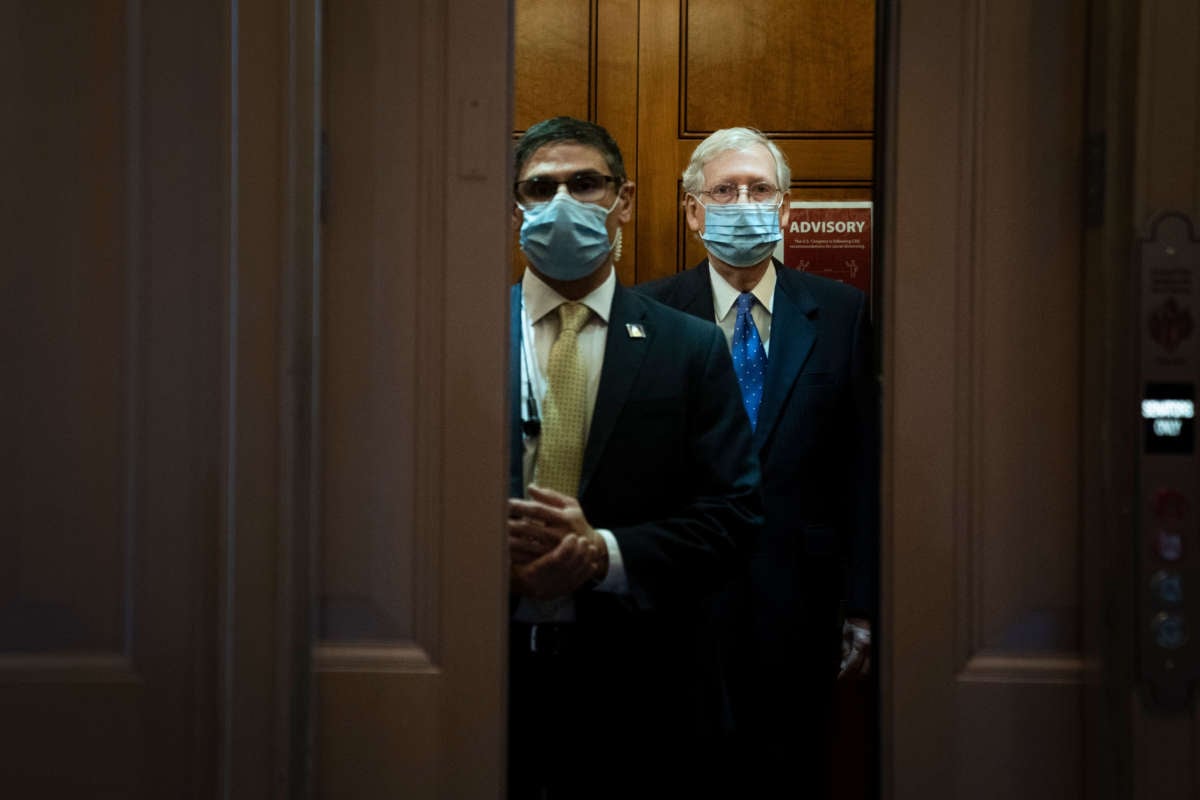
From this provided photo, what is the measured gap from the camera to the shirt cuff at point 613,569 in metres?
Result: 2.15

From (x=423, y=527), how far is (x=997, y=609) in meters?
0.77

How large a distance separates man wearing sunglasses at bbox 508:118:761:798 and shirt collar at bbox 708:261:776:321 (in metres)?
0.57

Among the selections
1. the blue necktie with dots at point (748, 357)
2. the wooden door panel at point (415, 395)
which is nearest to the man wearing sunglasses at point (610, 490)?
the wooden door panel at point (415, 395)

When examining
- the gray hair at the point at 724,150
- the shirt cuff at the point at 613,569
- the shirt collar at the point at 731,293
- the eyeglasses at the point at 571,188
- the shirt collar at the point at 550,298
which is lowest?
the shirt cuff at the point at 613,569

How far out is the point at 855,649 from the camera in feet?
9.13

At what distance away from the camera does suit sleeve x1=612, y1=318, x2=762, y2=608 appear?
7.22 feet

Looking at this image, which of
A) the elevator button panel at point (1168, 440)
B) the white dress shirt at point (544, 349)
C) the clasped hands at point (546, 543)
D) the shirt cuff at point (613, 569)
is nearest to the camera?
the elevator button panel at point (1168, 440)

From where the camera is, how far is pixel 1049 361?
157 cm

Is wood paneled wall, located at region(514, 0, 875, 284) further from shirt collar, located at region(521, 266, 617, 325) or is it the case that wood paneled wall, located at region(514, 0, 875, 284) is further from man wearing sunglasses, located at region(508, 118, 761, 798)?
shirt collar, located at region(521, 266, 617, 325)

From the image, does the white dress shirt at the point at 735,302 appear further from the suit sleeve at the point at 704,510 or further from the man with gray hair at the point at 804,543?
the suit sleeve at the point at 704,510

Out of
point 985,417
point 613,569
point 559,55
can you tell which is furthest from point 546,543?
point 559,55

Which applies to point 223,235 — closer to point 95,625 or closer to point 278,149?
point 278,149

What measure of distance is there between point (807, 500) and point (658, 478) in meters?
0.73

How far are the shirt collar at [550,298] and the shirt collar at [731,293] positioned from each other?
2.12ft
